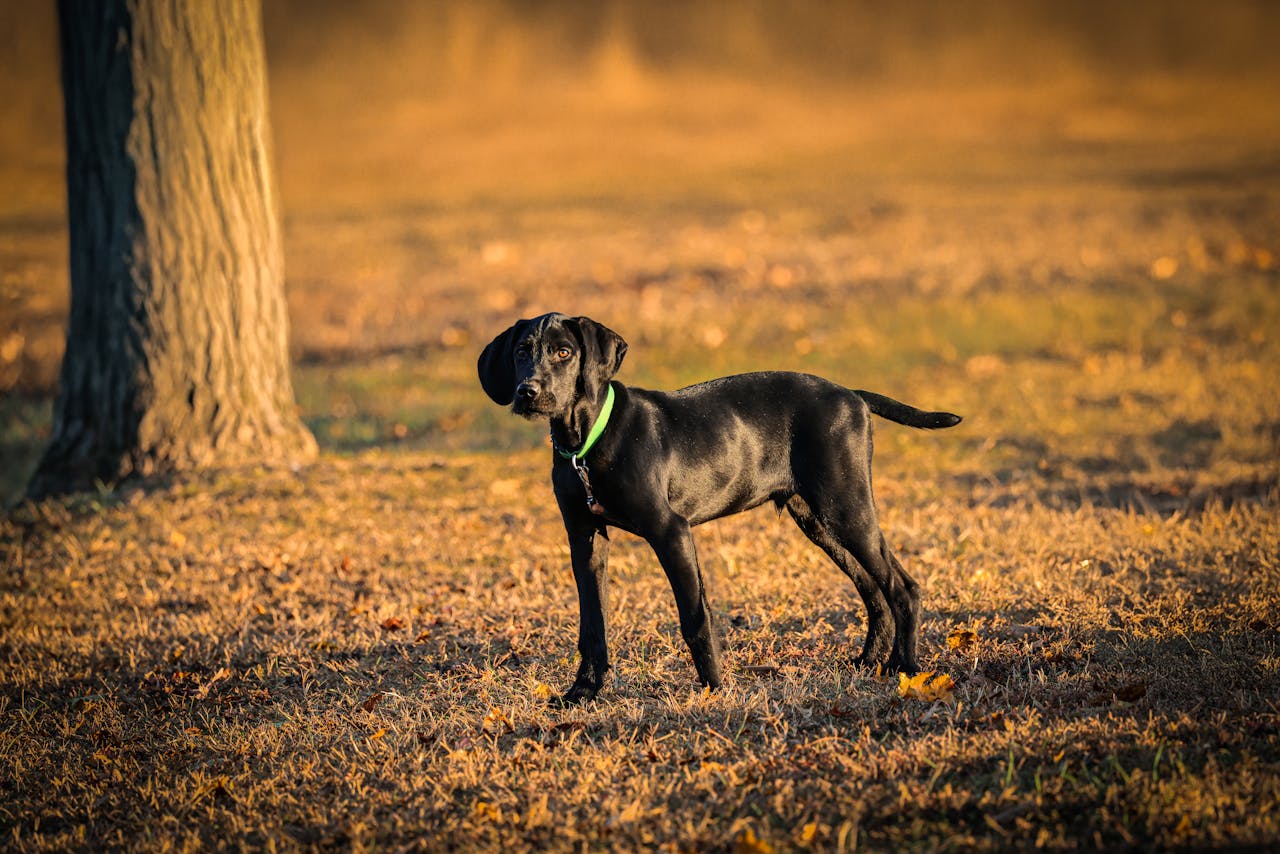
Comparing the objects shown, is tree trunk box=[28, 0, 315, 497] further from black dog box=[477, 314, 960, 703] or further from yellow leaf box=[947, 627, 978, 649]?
yellow leaf box=[947, 627, 978, 649]

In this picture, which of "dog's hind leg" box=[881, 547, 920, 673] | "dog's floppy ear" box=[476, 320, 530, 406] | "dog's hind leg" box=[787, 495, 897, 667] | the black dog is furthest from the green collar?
"dog's hind leg" box=[881, 547, 920, 673]

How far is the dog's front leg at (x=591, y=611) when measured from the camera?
17.4 ft

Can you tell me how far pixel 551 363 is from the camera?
4.95 metres

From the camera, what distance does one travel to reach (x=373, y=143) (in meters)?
33.1

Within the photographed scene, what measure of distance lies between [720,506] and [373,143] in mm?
29684

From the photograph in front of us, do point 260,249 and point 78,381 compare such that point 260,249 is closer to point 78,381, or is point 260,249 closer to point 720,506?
point 78,381

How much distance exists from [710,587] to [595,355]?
7.73ft

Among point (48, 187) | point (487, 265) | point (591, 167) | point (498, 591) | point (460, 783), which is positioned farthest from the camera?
point (591, 167)

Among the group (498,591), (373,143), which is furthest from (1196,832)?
(373,143)

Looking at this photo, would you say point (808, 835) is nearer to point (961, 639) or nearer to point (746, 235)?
point (961, 639)

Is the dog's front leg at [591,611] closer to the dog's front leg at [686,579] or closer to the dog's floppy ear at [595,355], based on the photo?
the dog's front leg at [686,579]

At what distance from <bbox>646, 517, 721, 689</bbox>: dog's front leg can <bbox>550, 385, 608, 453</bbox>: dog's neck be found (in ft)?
1.59

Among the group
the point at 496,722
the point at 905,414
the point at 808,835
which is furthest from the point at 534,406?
the point at 808,835

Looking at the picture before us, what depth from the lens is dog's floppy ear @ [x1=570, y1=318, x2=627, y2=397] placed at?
5.02m
